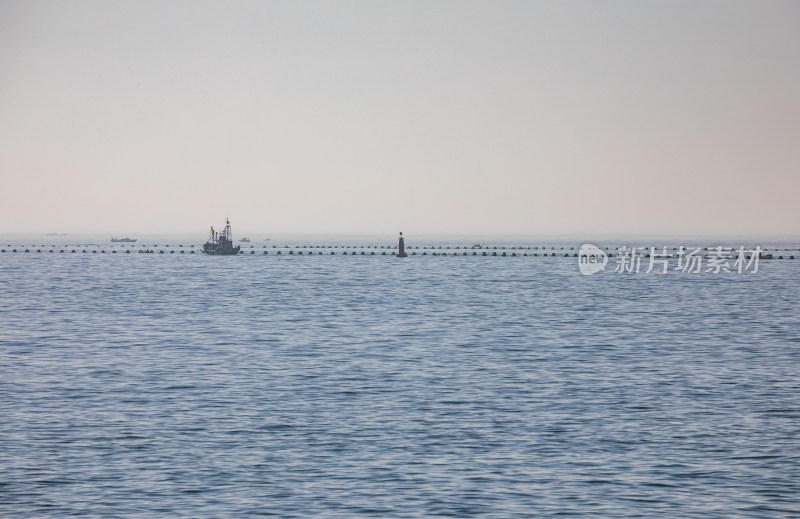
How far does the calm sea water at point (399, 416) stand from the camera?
20.5 m

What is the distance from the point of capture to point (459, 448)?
80.8ft

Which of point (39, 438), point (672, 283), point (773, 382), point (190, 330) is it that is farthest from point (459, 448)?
point (672, 283)

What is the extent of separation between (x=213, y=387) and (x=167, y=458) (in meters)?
11.4

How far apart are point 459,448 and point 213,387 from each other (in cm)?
1311

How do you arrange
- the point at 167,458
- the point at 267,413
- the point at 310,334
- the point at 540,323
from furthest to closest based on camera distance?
1. the point at 540,323
2. the point at 310,334
3. the point at 267,413
4. the point at 167,458

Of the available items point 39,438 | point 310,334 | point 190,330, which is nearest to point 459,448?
point 39,438

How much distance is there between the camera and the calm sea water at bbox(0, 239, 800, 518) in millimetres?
20500

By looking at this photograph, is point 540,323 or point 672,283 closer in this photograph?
point 540,323

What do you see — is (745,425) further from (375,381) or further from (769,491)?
(375,381)

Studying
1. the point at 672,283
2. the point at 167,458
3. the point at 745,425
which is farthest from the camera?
the point at 672,283

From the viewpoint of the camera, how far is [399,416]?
2895 centimetres

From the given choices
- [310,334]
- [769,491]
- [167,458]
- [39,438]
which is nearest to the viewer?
[769,491]

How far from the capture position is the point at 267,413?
2958 cm

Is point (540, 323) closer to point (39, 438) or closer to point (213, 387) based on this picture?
point (213, 387)
